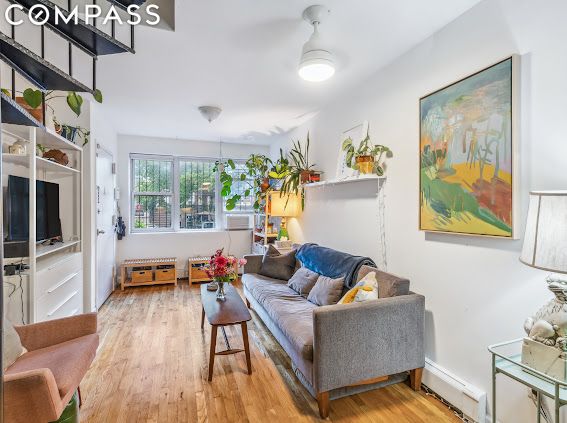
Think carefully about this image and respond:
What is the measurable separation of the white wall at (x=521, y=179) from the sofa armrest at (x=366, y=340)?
0.22 metres

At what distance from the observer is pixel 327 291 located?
261cm

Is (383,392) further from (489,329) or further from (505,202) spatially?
(505,202)

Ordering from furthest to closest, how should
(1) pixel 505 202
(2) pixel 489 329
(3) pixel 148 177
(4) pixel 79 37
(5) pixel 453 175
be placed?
(3) pixel 148 177, (5) pixel 453 175, (2) pixel 489 329, (1) pixel 505 202, (4) pixel 79 37

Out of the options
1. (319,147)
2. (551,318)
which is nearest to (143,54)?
(319,147)

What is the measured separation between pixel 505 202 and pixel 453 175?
0.36m

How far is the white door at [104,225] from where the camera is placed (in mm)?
3693

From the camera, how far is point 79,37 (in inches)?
60.6

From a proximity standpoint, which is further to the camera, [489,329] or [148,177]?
[148,177]

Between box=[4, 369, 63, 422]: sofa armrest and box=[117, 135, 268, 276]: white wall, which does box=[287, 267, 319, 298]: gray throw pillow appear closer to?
box=[4, 369, 63, 422]: sofa armrest

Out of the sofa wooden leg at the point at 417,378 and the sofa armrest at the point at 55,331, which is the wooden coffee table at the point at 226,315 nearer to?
the sofa armrest at the point at 55,331

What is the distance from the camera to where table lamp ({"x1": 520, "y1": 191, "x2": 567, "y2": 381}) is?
3.83 ft

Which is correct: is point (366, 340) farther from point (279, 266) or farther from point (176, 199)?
point (176, 199)

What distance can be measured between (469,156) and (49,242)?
3.48 metres

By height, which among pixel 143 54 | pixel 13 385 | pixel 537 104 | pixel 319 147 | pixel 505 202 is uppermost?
pixel 143 54
